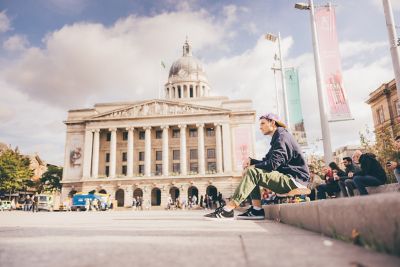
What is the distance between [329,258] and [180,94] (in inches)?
2525

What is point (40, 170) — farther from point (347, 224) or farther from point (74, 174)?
point (347, 224)

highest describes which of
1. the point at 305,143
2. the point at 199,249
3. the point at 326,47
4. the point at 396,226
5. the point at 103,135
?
the point at 103,135

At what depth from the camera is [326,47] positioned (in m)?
10.9

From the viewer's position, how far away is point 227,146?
144 ft

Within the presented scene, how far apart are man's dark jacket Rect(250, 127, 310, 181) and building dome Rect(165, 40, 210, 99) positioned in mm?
60196

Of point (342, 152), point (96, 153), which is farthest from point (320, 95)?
point (342, 152)

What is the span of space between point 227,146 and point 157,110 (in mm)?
11225

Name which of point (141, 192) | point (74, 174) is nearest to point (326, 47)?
point (141, 192)

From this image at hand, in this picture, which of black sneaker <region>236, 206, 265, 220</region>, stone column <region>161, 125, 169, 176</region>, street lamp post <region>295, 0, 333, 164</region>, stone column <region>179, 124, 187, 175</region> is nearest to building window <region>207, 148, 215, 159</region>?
stone column <region>179, 124, 187, 175</region>

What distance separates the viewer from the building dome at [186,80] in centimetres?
6494

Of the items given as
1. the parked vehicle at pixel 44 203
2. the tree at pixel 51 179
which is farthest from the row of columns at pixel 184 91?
the parked vehicle at pixel 44 203

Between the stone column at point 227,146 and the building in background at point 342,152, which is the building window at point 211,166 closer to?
the stone column at point 227,146

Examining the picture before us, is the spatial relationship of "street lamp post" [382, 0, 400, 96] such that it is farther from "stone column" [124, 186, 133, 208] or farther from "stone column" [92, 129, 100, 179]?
"stone column" [92, 129, 100, 179]

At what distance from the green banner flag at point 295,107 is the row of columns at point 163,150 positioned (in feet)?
90.5
